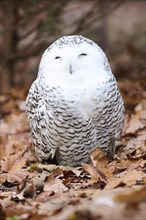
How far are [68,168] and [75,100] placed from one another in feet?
1.67

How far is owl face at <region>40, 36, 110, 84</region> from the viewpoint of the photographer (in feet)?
14.2

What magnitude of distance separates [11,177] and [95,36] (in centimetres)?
671

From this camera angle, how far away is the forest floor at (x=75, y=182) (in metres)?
2.59

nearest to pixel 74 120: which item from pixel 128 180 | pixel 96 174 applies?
pixel 96 174

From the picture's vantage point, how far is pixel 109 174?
3.92 metres

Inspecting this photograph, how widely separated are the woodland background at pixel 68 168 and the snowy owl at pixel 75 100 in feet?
0.57

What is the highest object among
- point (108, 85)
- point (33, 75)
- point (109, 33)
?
point (109, 33)

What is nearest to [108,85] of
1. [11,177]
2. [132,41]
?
[11,177]

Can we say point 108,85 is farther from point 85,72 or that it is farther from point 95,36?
point 95,36

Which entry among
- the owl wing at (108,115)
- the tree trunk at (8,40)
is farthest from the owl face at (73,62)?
the tree trunk at (8,40)

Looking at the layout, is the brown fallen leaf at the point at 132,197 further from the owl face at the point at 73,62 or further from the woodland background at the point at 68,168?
the owl face at the point at 73,62

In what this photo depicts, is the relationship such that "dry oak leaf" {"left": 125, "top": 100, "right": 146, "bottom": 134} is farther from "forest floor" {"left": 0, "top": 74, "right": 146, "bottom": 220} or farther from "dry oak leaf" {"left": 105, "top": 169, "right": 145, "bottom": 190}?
"dry oak leaf" {"left": 105, "top": 169, "right": 145, "bottom": 190}

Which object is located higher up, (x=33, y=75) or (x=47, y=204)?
(x=33, y=75)

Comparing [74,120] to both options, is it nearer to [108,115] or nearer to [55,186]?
[108,115]
